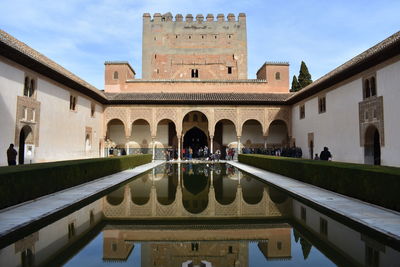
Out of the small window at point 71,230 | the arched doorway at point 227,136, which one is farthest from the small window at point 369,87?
the arched doorway at point 227,136

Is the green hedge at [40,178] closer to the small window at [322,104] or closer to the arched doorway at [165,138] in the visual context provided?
the small window at [322,104]

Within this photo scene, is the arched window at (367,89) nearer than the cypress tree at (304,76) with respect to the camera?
Yes

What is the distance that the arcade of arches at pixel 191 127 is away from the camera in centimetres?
2244

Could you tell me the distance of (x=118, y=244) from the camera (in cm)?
382

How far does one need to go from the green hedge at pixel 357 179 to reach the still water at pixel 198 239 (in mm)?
1274

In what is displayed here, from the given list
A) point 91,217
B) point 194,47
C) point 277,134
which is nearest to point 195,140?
point 277,134

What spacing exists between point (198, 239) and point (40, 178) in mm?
4549

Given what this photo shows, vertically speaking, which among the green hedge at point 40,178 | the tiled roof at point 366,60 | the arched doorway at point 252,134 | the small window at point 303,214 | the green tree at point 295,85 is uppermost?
the green tree at point 295,85

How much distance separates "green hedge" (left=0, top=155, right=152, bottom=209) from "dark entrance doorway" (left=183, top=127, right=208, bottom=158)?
53.2 feet

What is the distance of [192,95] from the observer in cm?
2362

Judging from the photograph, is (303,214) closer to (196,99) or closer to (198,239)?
(198,239)

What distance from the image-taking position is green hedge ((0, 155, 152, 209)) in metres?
5.50

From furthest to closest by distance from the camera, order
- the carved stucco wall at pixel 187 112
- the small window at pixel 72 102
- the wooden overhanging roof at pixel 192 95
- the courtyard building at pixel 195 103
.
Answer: the carved stucco wall at pixel 187 112
the small window at pixel 72 102
the courtyard building at pixel 195 103
the wooden overhanging roof at pixel 192 95

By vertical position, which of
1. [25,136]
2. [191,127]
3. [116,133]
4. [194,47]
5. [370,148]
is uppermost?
[194,47]
